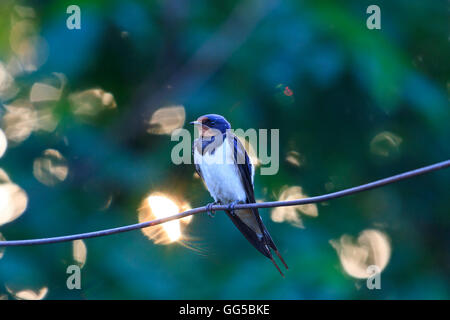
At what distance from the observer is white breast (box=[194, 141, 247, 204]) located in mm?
3299

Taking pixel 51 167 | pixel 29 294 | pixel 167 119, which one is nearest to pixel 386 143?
pixel 167 119

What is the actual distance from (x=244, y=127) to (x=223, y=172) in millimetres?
960

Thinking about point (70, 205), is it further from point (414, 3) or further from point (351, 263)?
point (414, 3)

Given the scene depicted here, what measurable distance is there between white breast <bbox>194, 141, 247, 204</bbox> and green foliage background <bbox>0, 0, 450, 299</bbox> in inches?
32.6

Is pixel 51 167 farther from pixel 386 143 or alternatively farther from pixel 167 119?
pixel 386 143

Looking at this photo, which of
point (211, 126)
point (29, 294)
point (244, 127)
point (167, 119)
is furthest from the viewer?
point (167, 119)

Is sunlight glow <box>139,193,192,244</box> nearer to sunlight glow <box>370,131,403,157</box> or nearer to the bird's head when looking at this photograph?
the bird's head

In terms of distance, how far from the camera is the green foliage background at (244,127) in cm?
433

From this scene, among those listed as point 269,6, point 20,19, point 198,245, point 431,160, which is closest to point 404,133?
point 431,160

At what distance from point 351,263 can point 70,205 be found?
266 centimetres

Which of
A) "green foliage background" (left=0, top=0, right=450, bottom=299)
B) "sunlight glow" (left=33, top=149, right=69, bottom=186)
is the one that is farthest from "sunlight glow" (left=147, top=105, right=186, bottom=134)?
"sunlight glow" (left=33, top=149, right=69, bottom=186)

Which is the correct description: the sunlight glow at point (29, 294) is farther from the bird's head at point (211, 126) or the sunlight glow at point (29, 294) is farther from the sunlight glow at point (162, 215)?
the bird's head at point (211, 126)

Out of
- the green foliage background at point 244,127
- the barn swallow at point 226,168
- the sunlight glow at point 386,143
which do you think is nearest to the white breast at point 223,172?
the barn swallow at point 226,168

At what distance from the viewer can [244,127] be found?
420cm
